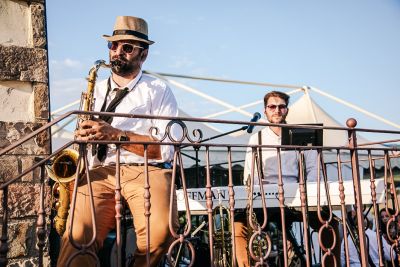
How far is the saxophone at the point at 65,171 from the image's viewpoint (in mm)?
3340

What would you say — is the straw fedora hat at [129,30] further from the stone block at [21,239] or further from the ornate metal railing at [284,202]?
the stone block at [21,239]

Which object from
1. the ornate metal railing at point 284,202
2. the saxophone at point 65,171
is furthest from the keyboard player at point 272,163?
the saxophone at point 65,171

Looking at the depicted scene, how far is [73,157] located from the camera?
334 cm

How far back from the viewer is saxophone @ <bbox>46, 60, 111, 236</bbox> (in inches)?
131

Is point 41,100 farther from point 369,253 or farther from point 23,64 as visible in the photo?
point 369,253

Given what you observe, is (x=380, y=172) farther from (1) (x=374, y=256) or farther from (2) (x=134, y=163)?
(2) (x=134, y=163)

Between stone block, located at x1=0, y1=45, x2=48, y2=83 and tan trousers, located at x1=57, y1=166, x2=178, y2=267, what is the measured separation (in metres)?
1.00

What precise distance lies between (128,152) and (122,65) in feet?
2.40

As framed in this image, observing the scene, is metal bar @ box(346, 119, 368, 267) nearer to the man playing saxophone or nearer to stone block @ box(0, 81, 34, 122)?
the man playing saxophone

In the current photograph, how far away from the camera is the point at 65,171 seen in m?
3.38

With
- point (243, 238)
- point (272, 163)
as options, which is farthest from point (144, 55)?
point (243, 238)

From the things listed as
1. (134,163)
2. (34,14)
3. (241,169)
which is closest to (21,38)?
(34,14)

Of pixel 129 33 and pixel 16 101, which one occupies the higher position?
pixel 129 33

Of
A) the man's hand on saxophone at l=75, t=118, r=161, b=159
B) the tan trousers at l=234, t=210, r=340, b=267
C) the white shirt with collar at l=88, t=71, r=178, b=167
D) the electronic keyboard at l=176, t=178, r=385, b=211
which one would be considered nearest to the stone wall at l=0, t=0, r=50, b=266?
the white shirt with collar at l=88, t=71, r=178, b=167
